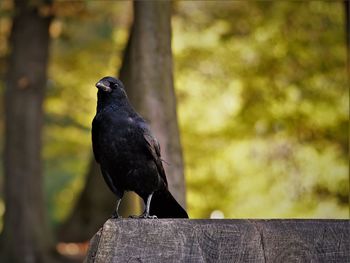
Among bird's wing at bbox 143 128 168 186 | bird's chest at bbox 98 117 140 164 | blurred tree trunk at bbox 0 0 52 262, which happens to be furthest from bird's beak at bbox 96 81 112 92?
blurred tree trunk at bbox 0 0 52 262

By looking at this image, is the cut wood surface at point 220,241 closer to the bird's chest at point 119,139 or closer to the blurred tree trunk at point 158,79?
the bird's chest at point 119,139

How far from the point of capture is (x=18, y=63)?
48.6ft

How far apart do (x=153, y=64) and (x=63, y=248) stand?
6.83m

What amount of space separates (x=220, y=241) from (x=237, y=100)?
1190cm

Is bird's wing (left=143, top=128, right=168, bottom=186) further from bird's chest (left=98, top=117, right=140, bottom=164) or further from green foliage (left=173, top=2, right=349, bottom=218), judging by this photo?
green foliage (left=173, top=2, right=349, bottom=218)

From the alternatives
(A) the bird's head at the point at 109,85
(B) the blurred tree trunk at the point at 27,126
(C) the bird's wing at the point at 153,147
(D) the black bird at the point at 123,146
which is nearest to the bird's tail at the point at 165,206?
(D) the black bird at the point at 123,146

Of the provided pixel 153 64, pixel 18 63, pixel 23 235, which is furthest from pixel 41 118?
pixel 153 64

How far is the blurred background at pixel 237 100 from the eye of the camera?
50.0 feet

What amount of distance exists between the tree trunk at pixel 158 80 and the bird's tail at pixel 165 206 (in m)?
3.02

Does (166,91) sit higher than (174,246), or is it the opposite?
(166,91)

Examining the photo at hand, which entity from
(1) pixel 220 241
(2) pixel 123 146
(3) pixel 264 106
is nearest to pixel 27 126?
(3) pixel 264 106

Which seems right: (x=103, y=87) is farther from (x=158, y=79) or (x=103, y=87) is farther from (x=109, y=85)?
(x=158, y=79)

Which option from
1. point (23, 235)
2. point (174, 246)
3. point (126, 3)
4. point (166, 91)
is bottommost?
point (174, 246)

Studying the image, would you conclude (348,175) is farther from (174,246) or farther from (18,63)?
(174,246)
